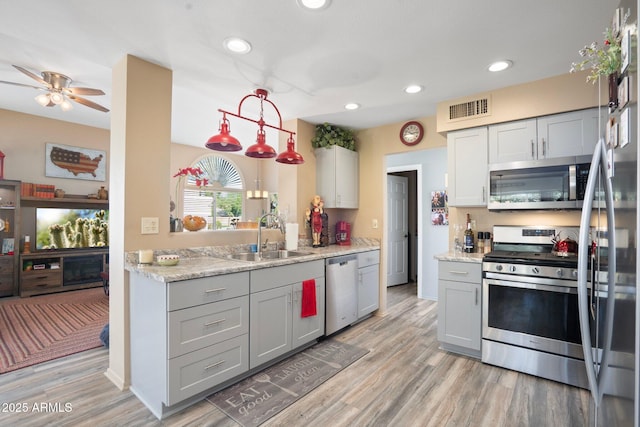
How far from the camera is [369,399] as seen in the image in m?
2.15

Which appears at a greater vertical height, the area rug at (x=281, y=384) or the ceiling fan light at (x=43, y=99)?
the ceiling fan light at (x=43, y=99)

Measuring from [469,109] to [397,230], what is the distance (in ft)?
9.19

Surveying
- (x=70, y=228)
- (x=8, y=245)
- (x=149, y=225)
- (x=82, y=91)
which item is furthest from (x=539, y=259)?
(x=8, y=245)

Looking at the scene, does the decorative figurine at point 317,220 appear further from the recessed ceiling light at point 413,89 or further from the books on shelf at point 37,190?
the books on shelf at point 37,190

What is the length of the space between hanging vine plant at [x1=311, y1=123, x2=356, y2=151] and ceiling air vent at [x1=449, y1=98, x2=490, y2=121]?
1.37 metres

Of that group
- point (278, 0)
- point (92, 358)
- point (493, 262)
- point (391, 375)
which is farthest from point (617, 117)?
point (92, 358)

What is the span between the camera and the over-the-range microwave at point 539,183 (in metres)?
2.47

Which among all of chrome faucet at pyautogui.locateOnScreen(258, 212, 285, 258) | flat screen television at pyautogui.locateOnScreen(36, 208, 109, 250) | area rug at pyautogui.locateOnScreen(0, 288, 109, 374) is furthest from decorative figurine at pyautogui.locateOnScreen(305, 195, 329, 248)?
flat screen television at pyautogui.locateOnScreen(36, 208, 109, 250)

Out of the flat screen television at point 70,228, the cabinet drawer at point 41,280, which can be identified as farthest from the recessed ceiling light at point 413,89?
the cabinet drawer at point 41,280

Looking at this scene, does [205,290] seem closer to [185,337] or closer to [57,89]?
[185,337]

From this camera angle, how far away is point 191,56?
7.61 ft

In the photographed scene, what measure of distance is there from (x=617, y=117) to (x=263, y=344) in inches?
94.8

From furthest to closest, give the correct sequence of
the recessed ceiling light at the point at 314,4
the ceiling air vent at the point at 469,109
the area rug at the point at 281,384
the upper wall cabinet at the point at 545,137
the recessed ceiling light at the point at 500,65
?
1. the ceiling air vent at the point at 469,109
2. the upper wall cabinet at the point at 545,137
3. the recessed ceiling light at the point at 500,65
4. the area rug at the point at 281,384
5. the recessed ceiling light at the point at 314,4

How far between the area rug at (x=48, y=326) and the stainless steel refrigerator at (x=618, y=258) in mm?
3722
